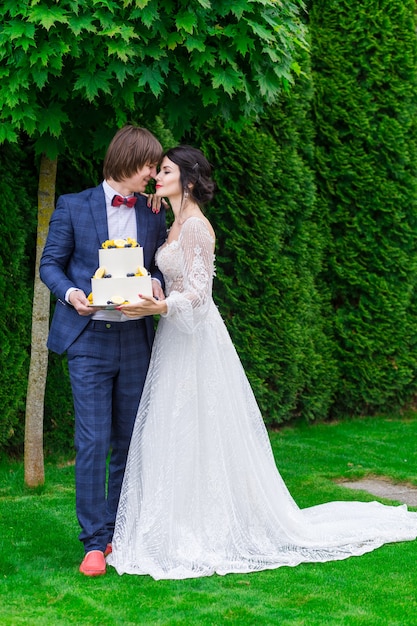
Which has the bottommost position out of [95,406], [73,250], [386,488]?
[386,488]

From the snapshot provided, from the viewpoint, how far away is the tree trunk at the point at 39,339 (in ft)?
18.4

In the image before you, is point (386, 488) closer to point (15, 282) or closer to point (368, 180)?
point (15, 282)

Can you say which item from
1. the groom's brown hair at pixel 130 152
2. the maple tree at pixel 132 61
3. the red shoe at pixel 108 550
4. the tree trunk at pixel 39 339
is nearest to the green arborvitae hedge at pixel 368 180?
the maple tree at pixel 132 61

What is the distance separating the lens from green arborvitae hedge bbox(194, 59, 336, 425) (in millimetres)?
7156

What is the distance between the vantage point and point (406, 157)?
8148mm

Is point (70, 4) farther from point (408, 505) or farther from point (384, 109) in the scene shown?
point (384, 109)

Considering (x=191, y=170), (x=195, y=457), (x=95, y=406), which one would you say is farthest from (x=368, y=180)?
(x=95, y=406)

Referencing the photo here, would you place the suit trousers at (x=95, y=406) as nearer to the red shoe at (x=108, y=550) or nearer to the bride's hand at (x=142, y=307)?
the red shoe at (x=108, y=550)

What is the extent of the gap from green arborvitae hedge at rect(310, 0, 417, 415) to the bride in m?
3.70

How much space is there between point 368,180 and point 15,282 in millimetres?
3416

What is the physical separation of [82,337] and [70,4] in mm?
1519

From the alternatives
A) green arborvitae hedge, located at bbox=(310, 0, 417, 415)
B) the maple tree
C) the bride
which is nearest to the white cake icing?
the bride

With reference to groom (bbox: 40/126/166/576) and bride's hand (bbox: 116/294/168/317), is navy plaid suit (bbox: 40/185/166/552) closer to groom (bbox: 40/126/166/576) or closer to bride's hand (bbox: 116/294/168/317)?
groom (bbox: 40/126/166/576)

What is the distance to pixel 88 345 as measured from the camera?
4.21 meters
